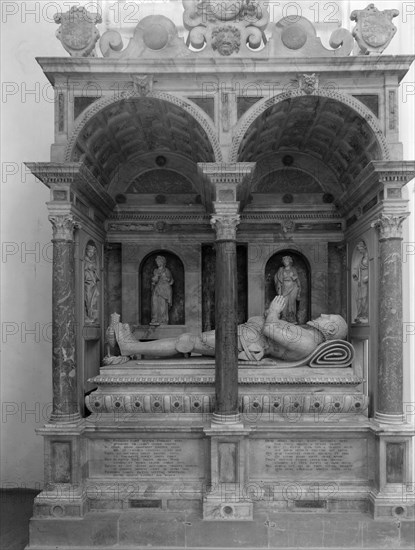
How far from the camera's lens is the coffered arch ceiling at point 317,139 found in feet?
22.4

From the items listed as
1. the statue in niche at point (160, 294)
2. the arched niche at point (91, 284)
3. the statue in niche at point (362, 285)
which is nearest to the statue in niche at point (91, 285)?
the arched niche at point (91, 284)

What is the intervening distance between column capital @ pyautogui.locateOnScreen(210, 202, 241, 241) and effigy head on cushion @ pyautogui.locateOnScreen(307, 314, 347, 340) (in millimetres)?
2081

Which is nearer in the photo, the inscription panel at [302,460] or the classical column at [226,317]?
the classical column at [226,317]

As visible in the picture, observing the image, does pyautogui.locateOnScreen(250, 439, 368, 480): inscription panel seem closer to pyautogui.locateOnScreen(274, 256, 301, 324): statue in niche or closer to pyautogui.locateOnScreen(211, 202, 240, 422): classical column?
pyautogui.locateOnScreen(211, 202, 240, 422): classical column

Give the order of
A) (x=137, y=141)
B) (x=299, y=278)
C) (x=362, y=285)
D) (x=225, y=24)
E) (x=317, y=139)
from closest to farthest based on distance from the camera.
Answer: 1. (x=225, y=24)
2. (x=362, y=285)
3. (x=317, y=139)
4. (x=137, y=141)
5. (x=299, y=278)

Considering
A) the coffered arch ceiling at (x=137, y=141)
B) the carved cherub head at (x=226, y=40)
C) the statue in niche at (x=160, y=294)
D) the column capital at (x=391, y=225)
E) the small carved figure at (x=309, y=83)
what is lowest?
the statue in niche at (x=160, y=294)

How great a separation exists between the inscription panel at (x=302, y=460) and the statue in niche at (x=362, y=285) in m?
1.87

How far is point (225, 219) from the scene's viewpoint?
657cm

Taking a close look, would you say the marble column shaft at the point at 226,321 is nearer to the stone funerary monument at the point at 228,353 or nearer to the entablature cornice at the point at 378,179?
the stone funerary monument at the point at 228,353

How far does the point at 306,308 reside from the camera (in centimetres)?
872

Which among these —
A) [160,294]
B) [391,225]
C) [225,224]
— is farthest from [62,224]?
[391,225]

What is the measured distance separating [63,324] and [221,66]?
3976 millimetres

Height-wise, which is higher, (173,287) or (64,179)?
(64,179)

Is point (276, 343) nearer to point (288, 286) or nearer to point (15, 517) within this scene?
point (288, 286)
